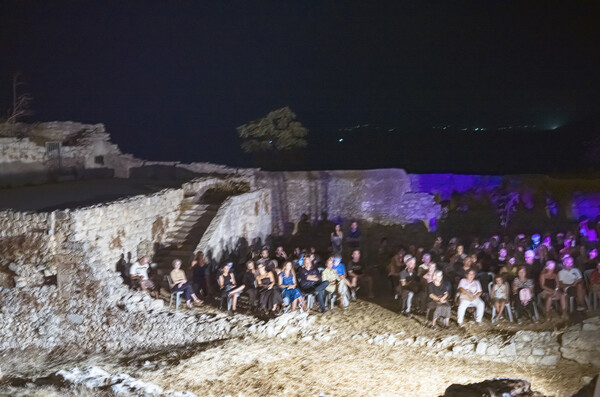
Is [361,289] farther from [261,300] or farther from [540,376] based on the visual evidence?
[540,376]

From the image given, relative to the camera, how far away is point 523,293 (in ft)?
37.3

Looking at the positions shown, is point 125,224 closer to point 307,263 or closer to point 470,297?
point 307,263

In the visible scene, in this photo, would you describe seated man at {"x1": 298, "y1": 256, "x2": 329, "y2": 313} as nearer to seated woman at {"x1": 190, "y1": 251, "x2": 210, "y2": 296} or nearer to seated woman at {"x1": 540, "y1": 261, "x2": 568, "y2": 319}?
seated woman at {"x1": 190, "y1": 251, "x2": 210, "y2": 296}

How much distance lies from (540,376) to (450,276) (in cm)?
327

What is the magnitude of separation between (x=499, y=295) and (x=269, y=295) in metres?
4.39

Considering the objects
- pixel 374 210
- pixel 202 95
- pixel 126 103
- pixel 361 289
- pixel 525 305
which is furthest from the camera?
pixel 202 95

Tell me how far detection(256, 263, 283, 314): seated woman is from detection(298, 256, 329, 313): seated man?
0.64 metres

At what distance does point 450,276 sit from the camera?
12.6 metres

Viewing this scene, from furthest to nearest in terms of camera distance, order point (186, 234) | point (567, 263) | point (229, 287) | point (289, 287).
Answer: point (186, 234) < point (229, 287) < point (289, 287) < point (567, 263)

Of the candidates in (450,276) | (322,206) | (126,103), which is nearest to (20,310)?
(450,276)

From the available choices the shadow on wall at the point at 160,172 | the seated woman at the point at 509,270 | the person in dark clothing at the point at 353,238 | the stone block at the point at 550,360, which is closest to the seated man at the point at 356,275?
the seated woman at the point at 509,270

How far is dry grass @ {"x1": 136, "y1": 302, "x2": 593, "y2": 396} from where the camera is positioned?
904cm

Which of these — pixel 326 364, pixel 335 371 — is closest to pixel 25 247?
pixel 326 364

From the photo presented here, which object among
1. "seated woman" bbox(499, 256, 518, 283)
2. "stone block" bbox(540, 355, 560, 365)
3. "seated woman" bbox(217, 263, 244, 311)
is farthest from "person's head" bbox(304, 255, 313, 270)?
"stone block" bbox(540, 355, 560, 365)
